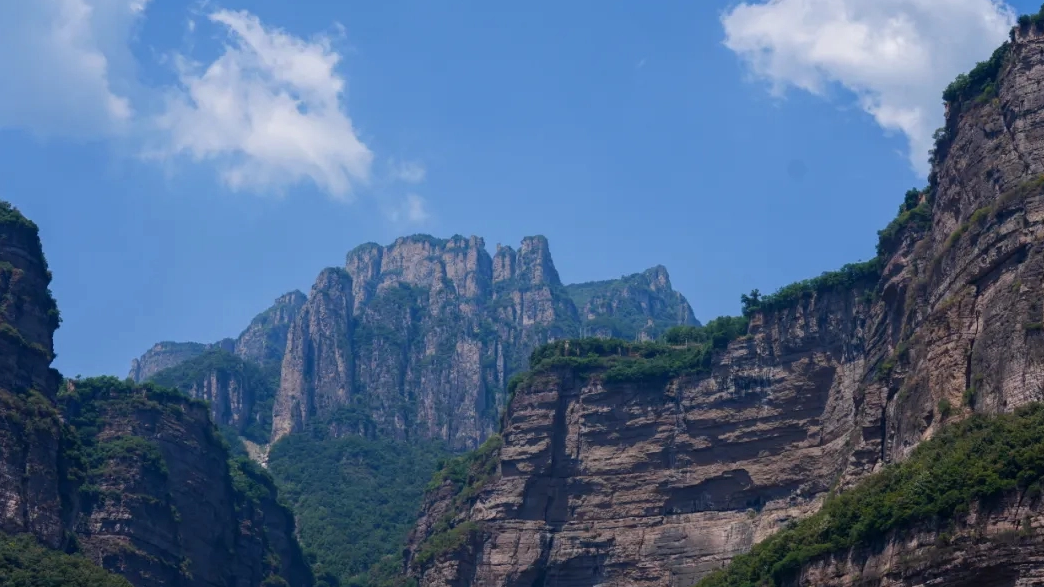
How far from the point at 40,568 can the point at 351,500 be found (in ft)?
294

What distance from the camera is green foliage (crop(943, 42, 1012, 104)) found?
95625 mm

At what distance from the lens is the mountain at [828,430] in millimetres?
73125

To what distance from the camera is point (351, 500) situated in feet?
600

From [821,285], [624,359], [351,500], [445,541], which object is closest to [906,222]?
[821,285]

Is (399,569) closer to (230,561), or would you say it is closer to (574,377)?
A: (230,561)

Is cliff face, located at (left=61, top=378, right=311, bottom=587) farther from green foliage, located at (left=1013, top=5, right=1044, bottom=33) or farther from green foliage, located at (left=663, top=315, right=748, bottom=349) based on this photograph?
green foliage, located at (left=1013, top=5, right=1044, bottom=33)

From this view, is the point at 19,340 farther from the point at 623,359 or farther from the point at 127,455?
the point at 623,359

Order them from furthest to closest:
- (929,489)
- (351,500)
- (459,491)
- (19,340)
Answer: (351,500) → (459,491) → (19,340) → (929,489)

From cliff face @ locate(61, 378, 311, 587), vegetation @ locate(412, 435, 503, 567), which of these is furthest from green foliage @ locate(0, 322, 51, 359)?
vegetation @ locate(412, 435, 503, 567)

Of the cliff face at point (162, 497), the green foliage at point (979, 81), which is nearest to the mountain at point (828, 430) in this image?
the green foliage at point (979, 81)

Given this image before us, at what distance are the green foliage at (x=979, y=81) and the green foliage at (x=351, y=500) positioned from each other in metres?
78.0

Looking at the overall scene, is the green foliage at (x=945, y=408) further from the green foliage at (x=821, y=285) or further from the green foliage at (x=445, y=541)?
the green foliage at (x=445, y=541)

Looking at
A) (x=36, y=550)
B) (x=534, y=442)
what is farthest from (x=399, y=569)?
(x=36, y=550)

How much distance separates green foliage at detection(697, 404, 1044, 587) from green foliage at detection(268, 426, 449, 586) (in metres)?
76.6
